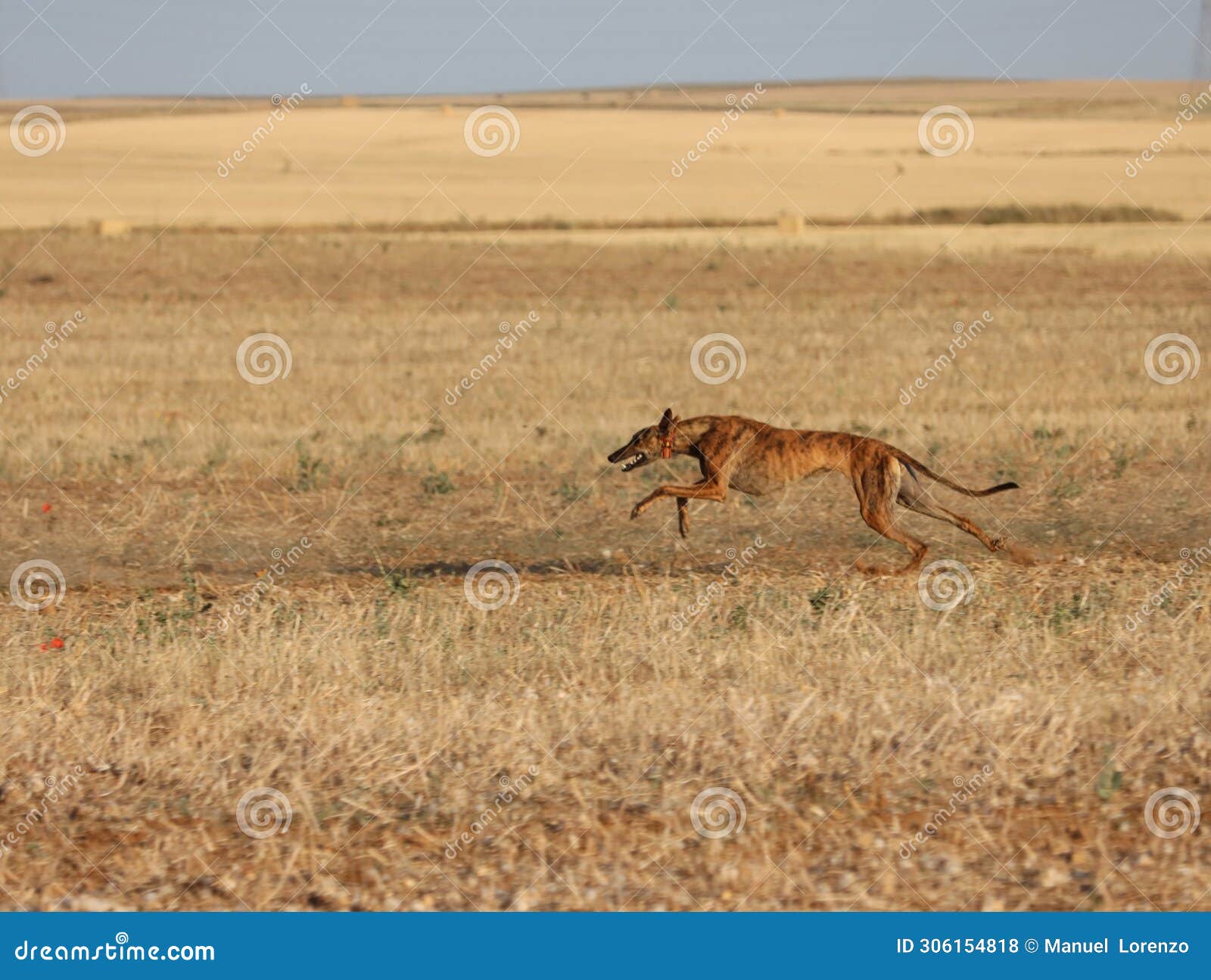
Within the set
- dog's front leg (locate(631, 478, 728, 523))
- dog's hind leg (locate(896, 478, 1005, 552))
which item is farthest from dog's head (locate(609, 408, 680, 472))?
dog's hind leg (locate(896, 478, 1005, 552))

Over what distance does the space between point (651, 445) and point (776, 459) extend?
0.74m

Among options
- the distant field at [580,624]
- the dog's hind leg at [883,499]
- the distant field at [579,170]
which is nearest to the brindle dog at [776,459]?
the dog's hind leg at [883,499]

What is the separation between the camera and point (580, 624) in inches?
347

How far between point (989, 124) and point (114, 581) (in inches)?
3546

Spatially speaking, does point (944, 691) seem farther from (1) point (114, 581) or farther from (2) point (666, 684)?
(1) point (114, 581)

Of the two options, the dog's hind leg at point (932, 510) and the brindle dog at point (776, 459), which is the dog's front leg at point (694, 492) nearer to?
the brindle dog at point (776, 459)

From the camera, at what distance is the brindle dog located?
9523 mm

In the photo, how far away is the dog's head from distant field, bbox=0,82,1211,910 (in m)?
0.78

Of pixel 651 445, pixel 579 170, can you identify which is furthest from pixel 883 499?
pixel 579 170

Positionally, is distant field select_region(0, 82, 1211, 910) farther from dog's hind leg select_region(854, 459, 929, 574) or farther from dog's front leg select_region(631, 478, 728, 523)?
dog's front leg select_region(631, 478, 728, 523)

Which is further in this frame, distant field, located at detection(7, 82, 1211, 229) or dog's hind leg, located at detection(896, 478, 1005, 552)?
distant field, located at detection(7, 82, 1211, 229)

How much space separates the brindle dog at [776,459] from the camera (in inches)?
375

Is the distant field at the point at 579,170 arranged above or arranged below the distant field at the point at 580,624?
above

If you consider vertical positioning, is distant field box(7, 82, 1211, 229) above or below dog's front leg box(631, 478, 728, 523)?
above
